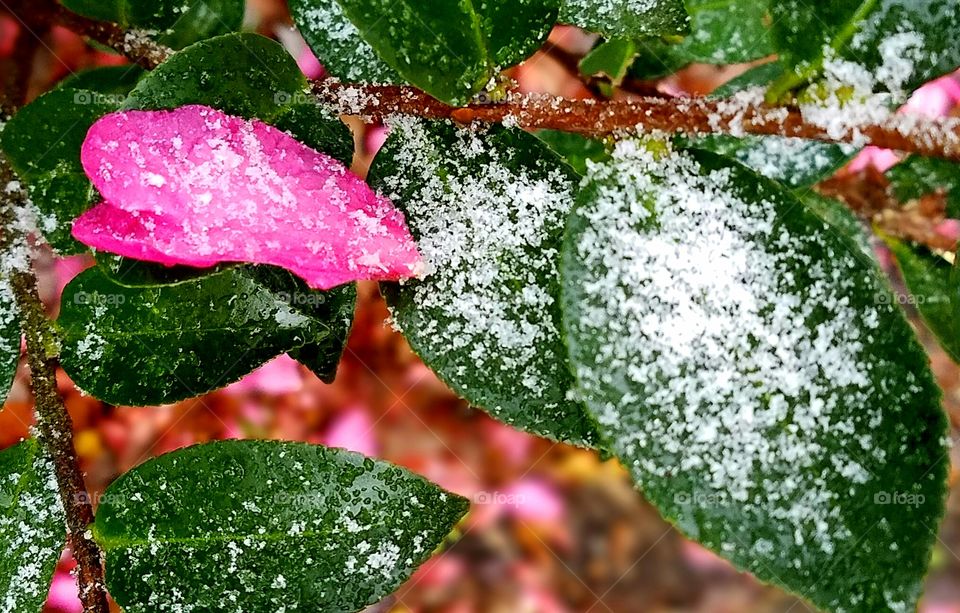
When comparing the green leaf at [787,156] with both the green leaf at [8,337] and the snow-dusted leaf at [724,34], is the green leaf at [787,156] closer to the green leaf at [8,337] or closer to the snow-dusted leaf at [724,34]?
the snow-dusted leaf at [724,34]

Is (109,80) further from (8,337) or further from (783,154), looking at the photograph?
(783,154)

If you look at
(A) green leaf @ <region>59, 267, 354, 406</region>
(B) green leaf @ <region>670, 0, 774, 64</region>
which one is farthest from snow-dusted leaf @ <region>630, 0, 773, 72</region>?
(A) green leaf @ <region>59, 267, 354, 406</region>

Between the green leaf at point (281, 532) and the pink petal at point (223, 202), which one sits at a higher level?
the pink petal at point (223, 202)

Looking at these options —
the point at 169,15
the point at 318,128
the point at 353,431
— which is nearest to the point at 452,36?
the point at 318,128

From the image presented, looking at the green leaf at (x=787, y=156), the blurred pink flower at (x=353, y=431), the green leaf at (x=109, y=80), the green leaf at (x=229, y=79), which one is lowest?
the blurred pink flower at (x=353, y=431)

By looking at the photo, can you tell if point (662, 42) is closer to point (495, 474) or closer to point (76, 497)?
point (76, 497)

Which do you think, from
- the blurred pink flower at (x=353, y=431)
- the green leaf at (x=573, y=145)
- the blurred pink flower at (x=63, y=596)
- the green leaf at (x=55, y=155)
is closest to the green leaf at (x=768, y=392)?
the green leaf at (x=573, y=145)

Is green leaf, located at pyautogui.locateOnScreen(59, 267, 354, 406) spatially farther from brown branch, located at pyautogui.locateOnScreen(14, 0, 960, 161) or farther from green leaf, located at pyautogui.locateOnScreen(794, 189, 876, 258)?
green leaf, located at pyautogui.locateOnScreen(794, 189, 876, 258)

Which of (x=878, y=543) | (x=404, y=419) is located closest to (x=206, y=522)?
(x=878, y=543)
